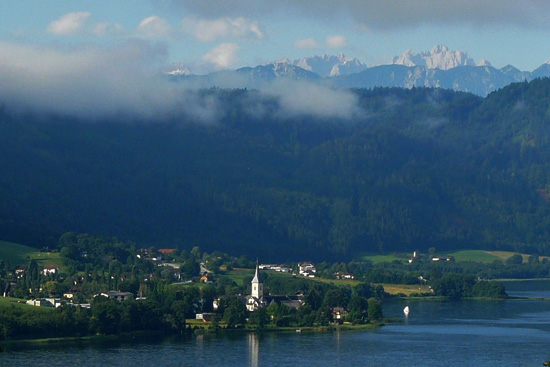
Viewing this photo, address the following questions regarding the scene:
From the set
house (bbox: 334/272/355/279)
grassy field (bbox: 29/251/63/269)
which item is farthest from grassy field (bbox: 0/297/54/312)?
house (bbox: 334/272/355/279)

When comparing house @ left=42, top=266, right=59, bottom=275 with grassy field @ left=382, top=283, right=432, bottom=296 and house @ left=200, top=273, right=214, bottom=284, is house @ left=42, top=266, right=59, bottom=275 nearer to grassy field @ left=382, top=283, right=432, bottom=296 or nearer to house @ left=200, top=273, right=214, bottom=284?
house @ left=200, top=273, right=214, bottom=284

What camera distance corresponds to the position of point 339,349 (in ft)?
328

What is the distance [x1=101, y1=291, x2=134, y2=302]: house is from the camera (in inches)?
4737

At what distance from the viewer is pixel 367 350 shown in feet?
325

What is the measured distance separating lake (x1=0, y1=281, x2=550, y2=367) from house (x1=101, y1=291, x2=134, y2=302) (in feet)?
51.2

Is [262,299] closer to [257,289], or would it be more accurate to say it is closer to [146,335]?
[257,289]

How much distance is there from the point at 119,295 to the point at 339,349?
1202 inches

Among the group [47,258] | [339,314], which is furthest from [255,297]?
[47,258]

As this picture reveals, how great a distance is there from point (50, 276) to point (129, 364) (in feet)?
173

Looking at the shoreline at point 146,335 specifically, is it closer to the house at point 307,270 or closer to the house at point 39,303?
the house at point 39,303

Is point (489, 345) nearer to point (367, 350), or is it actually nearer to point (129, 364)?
point (367, 350)

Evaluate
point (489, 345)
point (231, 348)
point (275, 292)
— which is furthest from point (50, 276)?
point (489, 345)

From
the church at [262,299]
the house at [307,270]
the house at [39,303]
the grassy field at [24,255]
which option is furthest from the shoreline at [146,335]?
the house at [307,270]

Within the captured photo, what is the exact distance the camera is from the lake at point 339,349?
91.6m
